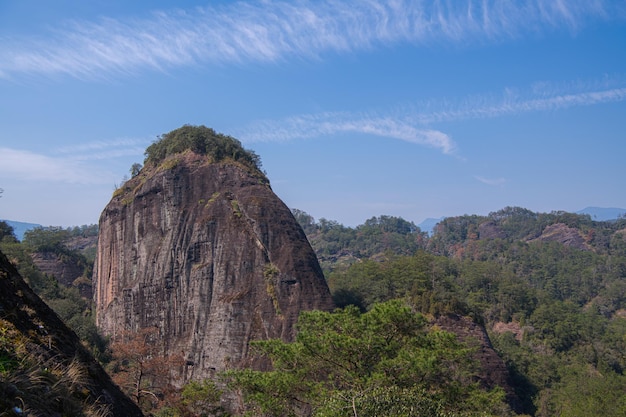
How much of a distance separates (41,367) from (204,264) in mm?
27087

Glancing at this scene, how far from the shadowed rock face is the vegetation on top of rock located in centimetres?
91

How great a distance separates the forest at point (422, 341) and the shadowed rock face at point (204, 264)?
2345 millimetres

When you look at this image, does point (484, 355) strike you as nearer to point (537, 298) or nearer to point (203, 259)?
point (203, 259)

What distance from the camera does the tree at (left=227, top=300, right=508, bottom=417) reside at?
44.6 feet

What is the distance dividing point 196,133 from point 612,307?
67.4 m

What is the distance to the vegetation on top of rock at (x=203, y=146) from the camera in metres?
35.7

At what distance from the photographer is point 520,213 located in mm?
157625

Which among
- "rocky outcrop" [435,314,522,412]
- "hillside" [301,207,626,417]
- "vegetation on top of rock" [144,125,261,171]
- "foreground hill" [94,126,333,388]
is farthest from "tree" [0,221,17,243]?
"rocky outcrop" [435,314,522,412]

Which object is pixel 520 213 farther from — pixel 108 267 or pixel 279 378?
pixel 279 378

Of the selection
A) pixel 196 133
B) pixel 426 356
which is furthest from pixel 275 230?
pixel 426 356

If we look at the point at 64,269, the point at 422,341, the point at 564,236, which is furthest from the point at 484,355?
the point at 564,236

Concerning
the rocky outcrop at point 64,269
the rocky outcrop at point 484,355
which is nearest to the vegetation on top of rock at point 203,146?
the rocky outcrop at point 484,355

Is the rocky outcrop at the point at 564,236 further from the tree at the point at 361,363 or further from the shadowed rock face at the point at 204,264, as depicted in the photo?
the tree at the point at 361,363

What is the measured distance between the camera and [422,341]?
49.2 feet
